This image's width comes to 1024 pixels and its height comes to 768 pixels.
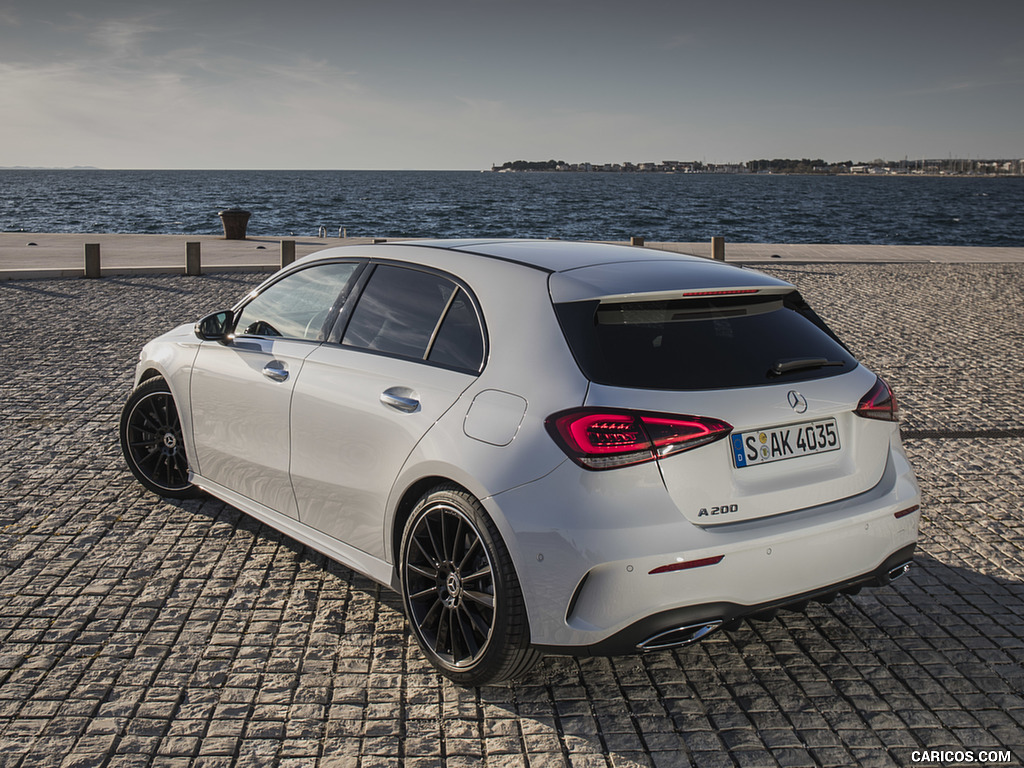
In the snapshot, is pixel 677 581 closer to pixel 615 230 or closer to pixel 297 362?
pixel 297 362

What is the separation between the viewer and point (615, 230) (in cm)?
5575

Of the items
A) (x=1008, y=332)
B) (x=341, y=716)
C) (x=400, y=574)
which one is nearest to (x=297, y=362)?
(x=400, y=574)

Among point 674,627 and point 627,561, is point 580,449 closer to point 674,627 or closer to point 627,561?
point 627,561

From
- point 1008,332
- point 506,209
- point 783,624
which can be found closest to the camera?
point 783,624

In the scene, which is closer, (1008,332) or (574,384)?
(574,384)

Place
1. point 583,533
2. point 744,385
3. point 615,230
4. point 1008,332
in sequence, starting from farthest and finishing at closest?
point 615,230 → point 1008,332 → point 744,385 → point 583,533

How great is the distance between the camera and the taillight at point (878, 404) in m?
3.56

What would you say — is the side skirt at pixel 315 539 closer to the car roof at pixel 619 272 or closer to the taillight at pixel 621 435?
the taillight at pixel 621 435

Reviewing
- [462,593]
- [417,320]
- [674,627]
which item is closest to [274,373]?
[417,320]

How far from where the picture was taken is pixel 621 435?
3.06 metres

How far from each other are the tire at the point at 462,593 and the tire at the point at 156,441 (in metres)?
2.38

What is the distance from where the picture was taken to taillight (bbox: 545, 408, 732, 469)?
305 cm

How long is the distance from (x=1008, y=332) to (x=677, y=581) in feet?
37.4

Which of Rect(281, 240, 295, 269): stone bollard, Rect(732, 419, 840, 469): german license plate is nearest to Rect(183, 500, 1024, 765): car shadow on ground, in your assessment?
Rect(732, 419, 840, 469): german license plate
